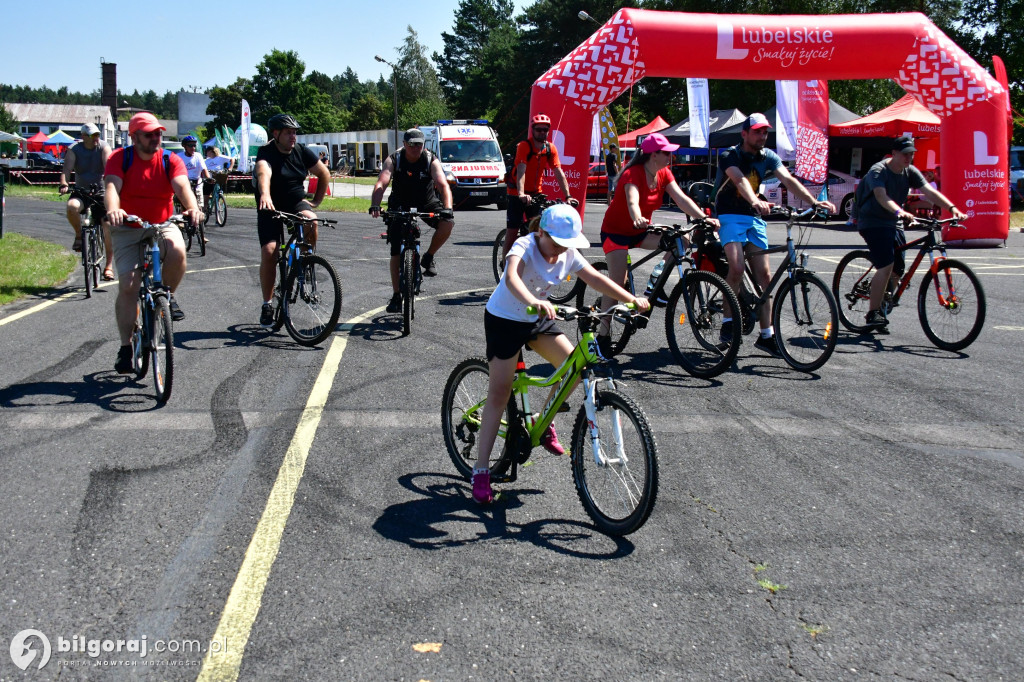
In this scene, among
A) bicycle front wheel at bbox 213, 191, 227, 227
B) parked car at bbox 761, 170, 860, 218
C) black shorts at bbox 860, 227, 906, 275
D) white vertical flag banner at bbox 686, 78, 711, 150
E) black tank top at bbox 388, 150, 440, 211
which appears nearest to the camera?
black shorts at bbox 860, 227, 906, 275

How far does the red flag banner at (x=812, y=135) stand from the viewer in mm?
24969

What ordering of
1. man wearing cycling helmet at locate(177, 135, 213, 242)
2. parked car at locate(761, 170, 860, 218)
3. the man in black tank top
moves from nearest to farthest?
the man in black tank top < man wearing cycling helmet at locate(177, 135, 213, 242) < parked car at locate(761, 170, 860, 218)

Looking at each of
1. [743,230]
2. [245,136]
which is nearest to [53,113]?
[245,136]

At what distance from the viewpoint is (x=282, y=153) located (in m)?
8.77

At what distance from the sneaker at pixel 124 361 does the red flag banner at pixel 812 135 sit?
21239mm

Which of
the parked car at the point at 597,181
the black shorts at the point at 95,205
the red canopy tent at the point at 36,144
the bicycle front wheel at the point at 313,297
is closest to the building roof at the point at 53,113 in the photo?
the red canopy tent at the point at 36,144

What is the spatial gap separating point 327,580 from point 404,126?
Result: 88.4 metres

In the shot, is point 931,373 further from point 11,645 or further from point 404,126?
point 404,126

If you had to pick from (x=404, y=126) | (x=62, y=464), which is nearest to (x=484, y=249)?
(x=62, y=464)

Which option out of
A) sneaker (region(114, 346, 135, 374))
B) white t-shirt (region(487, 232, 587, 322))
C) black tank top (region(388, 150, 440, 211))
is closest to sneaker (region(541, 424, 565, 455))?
white t-shirt (region(487, 232, 587, 322))

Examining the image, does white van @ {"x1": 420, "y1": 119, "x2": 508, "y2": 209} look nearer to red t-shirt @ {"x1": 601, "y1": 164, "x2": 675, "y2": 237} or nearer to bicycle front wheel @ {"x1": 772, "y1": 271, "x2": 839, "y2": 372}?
red t-shirt @ {"x1": 601, "y1": 164, "x2": 675, "y2": 237}

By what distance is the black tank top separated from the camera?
9594mm

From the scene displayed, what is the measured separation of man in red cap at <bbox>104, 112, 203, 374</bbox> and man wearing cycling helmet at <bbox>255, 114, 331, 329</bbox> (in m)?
1.45

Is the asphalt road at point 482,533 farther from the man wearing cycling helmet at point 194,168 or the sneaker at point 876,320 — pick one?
the man wearing cycling helmet at point 194,168
